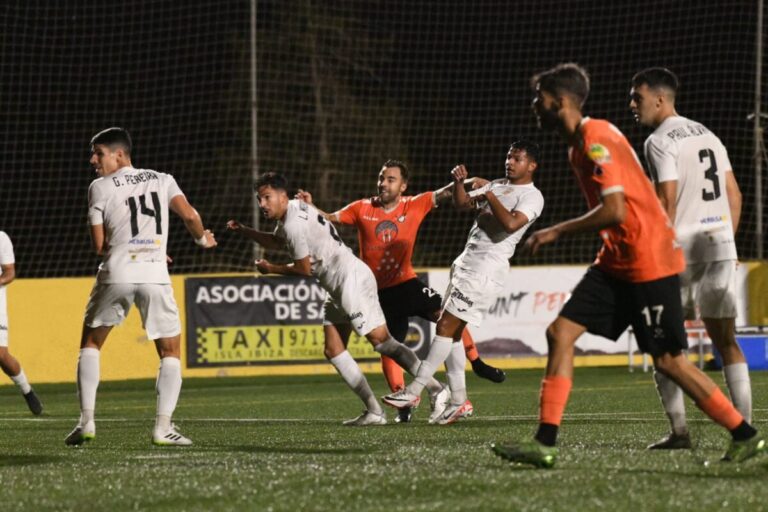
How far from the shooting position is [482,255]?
1016 centimetres

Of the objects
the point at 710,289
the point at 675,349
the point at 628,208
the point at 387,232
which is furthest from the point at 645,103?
the point at 387,232

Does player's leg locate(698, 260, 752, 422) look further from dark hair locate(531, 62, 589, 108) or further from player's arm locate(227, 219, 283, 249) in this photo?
player's arm locate(227, 219, 283, 249)

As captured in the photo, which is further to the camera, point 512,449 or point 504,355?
point 504,355

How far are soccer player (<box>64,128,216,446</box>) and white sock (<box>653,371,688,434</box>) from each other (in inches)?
116

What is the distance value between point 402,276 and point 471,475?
5.00 metres

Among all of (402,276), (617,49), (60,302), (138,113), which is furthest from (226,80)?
(402,276)

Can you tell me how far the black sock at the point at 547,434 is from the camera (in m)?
6.17

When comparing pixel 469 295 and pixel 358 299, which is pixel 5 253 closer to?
pixel 358 299

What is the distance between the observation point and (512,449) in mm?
6066

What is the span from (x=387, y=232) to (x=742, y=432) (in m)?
4.98

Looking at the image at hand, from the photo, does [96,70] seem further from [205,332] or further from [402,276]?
[402,276]

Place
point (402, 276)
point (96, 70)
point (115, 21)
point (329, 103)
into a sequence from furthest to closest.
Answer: point (329, 103)
point (96, 70)
point (115, 21)
point (402, 276)

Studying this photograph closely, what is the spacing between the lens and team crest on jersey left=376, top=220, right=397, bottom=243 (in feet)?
35.3

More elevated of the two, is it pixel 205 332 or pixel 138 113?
pixel 138 113
